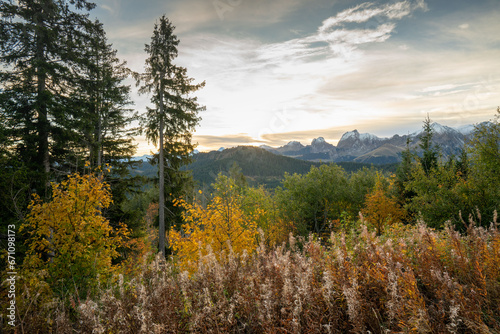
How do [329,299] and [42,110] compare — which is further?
[42,110]

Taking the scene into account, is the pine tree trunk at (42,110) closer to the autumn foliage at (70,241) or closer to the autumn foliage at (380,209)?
the autumn foliage at (70,241)

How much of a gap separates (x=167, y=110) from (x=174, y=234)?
39.0 feet

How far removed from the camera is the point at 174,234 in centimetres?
1188

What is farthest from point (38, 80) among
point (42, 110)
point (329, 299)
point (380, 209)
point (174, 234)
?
point (380, 209)

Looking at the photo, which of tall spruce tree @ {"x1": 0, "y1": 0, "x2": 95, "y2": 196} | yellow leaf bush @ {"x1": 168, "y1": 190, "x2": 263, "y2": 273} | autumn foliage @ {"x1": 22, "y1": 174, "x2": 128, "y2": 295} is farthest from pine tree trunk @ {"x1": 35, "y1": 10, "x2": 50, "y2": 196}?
yellow leaf bush @ {"x1": 168, "y1": 190, "x2": 263, "y2": 273}

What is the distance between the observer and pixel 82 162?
1664 centimetres

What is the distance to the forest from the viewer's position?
131 inches

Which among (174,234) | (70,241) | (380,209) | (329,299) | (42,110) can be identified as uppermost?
(42,110)

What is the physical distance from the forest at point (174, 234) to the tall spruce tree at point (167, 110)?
11 centimetres

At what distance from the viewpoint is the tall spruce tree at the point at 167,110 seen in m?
19.2

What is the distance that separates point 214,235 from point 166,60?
15.6 m

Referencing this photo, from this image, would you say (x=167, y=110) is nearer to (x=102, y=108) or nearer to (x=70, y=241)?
(x=102, y=108)

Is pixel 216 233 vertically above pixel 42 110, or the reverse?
pixel 42 110

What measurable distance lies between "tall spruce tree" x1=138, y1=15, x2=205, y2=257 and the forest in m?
0.11
